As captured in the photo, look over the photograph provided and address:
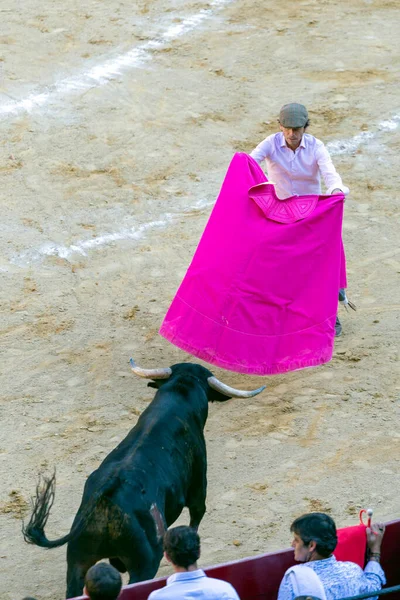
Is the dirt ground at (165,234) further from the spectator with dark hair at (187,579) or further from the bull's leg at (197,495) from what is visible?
the spectator with dark hair at (187,579)

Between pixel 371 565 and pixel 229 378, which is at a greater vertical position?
pixel 371 565

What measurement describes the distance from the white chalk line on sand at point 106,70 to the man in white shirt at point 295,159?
4.00 m

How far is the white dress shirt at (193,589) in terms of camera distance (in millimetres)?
4270

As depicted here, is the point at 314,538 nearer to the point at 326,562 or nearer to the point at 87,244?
the point at 326,562

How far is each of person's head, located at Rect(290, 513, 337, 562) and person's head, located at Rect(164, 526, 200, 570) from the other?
0.40 m

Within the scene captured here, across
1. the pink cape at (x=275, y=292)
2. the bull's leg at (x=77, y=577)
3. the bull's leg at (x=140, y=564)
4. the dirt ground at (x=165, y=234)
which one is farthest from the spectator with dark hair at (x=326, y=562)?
the pink cape at (x=275, y=292)

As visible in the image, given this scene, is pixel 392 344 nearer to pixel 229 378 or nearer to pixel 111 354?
pixel 229 378

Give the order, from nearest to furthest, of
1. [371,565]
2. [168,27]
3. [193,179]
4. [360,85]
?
1. [371,565]
2. [193,179]
3. [360,85]
4. [168,27]

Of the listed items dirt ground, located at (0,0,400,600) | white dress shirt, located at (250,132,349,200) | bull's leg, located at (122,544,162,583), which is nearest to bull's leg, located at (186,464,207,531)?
dirt ground, located at (0,0,400,600)

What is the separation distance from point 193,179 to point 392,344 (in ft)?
9.37

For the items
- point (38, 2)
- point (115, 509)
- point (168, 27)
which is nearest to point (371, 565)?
point (115, 509)

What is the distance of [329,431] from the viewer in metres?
7.22

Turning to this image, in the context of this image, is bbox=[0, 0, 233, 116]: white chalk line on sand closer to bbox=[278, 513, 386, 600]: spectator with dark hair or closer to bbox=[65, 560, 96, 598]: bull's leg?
bbox=[65, 560, 96, 598]: bull's leg

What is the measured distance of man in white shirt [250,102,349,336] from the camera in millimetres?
7430
